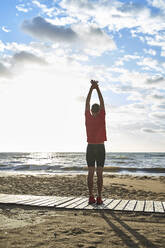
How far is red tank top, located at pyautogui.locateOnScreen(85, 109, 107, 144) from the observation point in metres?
5.94

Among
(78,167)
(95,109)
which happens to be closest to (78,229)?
(95,109)

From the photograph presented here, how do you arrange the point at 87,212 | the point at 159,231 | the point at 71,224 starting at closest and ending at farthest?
the point at 159,231 → the point at 71,224 → the point at 87,212

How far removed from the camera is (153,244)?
3535mm

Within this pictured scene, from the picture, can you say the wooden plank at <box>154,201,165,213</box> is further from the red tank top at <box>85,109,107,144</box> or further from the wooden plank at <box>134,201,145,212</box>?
the red tank top at <box>85,109,107,144</box>

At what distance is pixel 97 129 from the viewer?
234 inches

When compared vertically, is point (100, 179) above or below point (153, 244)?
above

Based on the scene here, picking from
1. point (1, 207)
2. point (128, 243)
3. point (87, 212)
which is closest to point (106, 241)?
point (128, 243)

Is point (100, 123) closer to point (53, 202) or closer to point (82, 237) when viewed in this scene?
point (53, 202)

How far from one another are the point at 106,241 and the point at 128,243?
303mm

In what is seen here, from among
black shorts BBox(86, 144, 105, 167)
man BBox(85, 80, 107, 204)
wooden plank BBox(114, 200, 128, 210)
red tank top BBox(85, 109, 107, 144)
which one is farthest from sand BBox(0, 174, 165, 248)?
red tank top BBox(85, 109, 107, 144)

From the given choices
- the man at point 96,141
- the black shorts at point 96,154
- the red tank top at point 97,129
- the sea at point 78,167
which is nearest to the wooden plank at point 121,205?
the man at point 96,141

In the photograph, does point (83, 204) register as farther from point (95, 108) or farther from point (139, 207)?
point (95, 108)

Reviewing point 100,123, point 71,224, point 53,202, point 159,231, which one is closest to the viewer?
point 159,231

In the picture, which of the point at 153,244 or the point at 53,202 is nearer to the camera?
the point at 153,244
